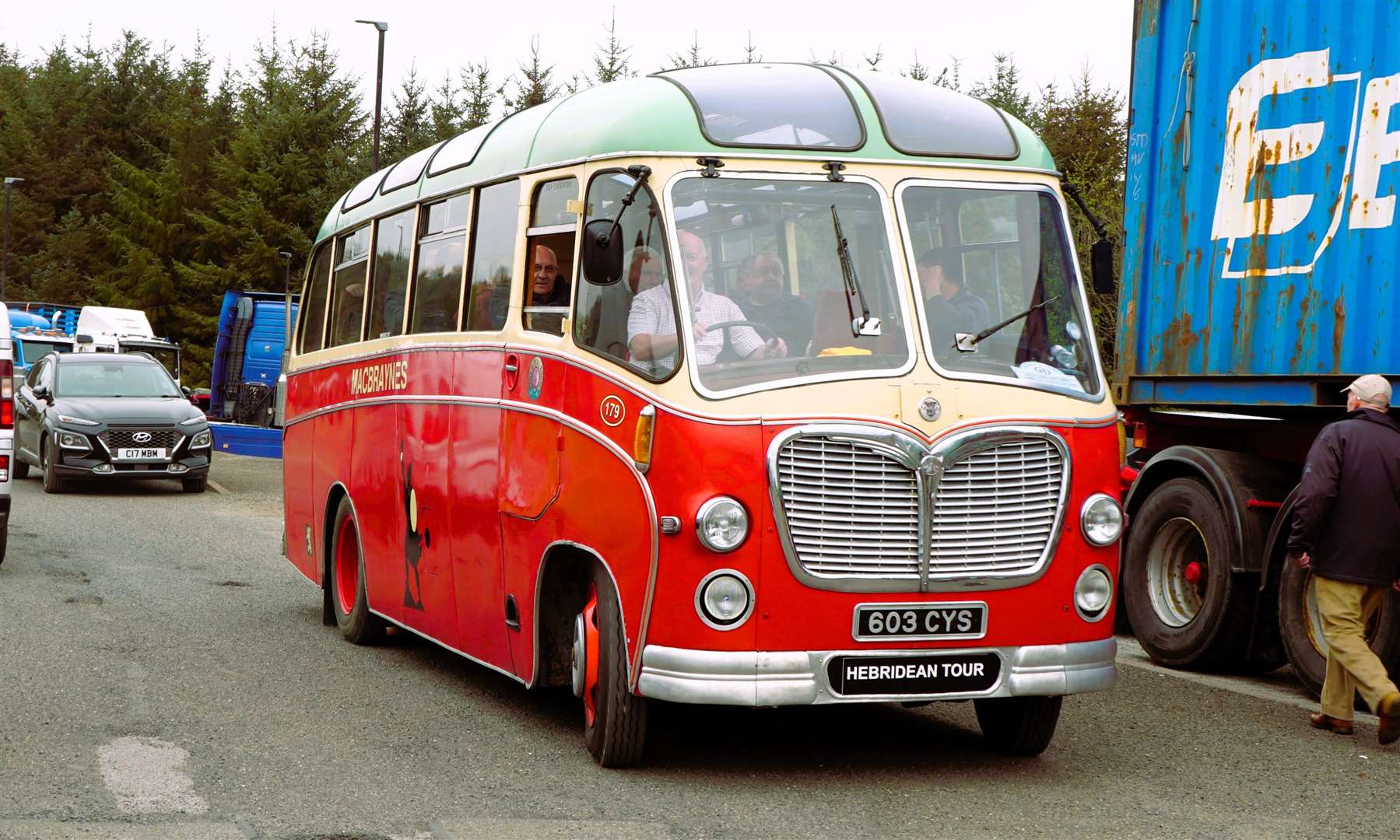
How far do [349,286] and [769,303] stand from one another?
15.4 ft

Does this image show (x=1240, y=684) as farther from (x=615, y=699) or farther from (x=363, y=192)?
(x=363, y=192)

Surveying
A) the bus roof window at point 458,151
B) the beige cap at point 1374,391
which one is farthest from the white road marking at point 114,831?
the beige cap at point 1374,391

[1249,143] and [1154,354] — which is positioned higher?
[1249,143]

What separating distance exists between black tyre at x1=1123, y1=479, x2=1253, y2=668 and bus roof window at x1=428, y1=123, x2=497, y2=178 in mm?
4375

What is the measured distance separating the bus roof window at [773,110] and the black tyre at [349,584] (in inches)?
162

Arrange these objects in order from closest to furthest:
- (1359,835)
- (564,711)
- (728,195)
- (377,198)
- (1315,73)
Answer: (1359,835) → (728,195) → (564,711) → (1315,73) → (377,198)

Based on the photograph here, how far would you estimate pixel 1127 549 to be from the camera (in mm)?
10641

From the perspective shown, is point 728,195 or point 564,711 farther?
point 564,711

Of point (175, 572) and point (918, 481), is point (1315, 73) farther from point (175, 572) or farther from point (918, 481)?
point (175, 572)

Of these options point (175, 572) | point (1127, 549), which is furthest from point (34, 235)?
point (1127, 549)

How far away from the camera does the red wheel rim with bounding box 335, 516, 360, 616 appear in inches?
418

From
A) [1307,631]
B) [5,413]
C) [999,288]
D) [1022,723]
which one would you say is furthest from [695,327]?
[5,413]

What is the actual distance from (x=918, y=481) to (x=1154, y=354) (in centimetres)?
449

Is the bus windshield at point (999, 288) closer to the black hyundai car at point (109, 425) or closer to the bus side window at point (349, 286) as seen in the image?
the bus side window at point (349, 286)
